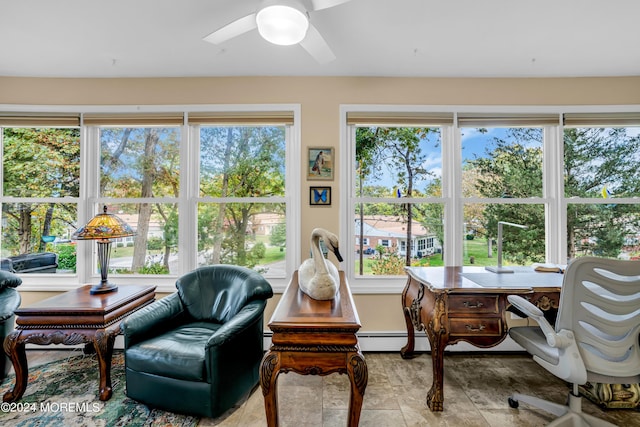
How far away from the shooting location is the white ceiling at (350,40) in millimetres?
1846

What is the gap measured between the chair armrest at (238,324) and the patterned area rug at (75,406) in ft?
1.82

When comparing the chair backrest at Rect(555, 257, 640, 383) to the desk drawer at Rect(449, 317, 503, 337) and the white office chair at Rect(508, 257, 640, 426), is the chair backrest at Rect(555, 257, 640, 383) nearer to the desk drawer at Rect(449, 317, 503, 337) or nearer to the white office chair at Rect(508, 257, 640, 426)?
the white office chair at Rect(508, 257, 640, 426)

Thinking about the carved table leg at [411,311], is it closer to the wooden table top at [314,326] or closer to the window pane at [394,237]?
the window pane at [394,237]

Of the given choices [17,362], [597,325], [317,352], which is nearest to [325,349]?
[317,352]

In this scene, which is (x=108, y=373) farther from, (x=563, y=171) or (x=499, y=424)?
(x=563, y=171)

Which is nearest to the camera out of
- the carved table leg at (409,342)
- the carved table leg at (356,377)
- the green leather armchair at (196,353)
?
the carved table leg at (356,377)

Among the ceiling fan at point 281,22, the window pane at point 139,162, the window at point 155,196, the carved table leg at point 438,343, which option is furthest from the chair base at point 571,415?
the window pane at point 139,162

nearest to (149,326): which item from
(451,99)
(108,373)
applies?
(108,373)

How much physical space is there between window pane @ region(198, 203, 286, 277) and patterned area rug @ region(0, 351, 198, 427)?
3.88 ft

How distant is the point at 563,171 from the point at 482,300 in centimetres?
183

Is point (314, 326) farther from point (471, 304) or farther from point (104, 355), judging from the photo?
point (104, 355)

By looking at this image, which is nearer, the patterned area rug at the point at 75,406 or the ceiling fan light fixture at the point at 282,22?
the ceiling fan light fixture at the point at 282,22

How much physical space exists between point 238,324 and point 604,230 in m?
3.42

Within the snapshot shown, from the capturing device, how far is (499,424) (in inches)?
69.2
